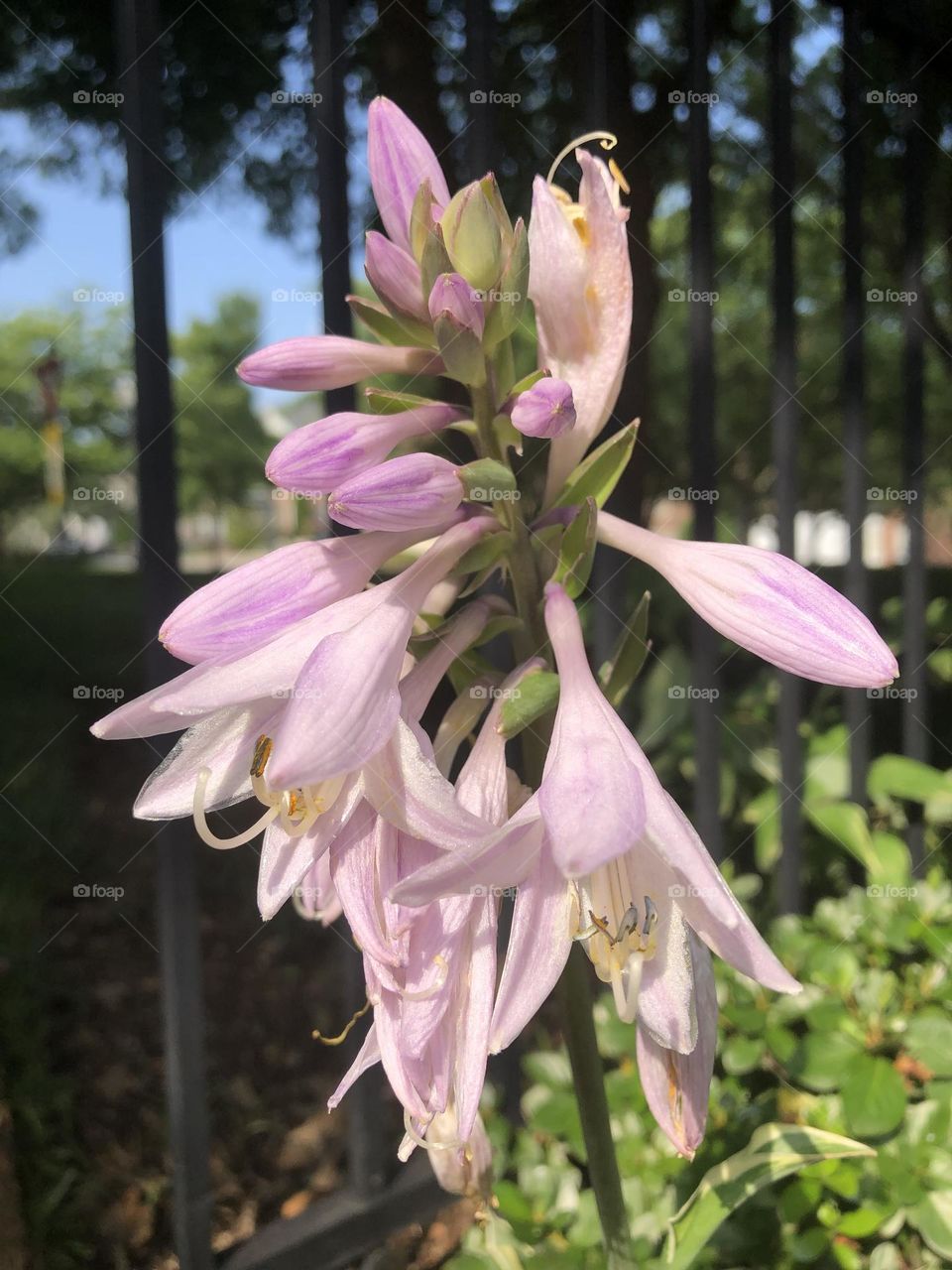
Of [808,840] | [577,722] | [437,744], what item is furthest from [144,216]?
[808,840]

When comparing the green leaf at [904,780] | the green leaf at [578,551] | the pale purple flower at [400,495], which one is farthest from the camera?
the green leaf at [904,780]

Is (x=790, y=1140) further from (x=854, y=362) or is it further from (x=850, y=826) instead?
(x=854, y=362)

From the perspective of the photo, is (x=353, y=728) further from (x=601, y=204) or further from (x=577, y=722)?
(x=601, y=204)

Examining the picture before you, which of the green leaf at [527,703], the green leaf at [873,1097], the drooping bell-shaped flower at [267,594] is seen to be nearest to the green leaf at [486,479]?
the drooping bell-shaped flower at [267,594]

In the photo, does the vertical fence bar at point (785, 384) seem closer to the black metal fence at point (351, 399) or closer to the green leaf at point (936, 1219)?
the black metal fence at point (351, 399)

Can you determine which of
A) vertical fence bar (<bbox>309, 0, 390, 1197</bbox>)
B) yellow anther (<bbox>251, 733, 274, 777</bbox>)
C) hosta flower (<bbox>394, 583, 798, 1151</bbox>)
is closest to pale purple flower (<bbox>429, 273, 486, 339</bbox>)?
hosta flower (<bbox>394, 583, 798, 1151</bbox>)

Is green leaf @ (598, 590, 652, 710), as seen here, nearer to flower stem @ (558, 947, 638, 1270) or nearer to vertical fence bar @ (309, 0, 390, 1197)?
flower stem @ (558, 947, 638, 1270)
